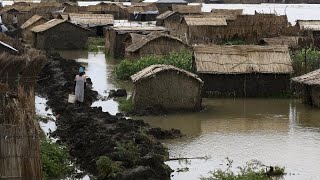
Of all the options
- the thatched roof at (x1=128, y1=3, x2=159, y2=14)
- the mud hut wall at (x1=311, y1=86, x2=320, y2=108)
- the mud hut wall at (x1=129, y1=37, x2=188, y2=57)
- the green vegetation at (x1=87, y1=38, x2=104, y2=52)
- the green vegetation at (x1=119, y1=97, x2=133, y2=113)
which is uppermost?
the thatched roof at (x1=128, y1=3, x2=159, y2=14)

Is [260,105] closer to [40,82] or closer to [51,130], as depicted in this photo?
[51,130]

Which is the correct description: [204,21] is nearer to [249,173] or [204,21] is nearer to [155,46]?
[155,46]

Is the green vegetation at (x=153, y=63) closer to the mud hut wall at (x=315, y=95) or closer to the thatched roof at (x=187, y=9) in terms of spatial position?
the mud hut wall at (x=315, y=95)

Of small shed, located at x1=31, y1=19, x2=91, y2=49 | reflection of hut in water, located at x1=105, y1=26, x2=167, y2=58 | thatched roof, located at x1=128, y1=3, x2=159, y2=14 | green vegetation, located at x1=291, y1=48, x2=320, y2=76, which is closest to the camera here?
green vegetation, located at x1=291, y1=48, x2=320, y2=76

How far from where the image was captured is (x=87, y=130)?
1441 cm

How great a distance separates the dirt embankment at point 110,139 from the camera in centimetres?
1142

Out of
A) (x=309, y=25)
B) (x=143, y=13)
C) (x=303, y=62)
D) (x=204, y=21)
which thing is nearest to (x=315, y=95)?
(x=303, y=62)

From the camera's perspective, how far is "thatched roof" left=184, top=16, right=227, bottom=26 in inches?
1347

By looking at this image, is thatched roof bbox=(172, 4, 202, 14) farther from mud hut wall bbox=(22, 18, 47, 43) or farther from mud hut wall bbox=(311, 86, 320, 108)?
mud hut wall bbox=(311, 86, 320, 108)

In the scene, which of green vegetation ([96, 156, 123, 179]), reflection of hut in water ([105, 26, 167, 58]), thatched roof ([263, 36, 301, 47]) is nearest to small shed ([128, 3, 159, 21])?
reflection of hut in water ([105, 26, 167, 58])

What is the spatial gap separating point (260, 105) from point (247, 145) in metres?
5.08

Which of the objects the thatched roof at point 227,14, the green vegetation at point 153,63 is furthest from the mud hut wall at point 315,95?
the thatched roof at point 227,14

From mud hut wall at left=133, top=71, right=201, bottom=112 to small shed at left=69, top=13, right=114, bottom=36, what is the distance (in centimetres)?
2265

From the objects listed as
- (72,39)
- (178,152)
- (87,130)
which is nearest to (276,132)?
(178,152)
